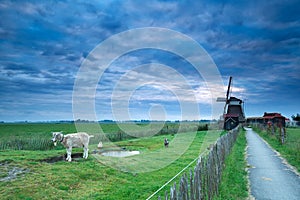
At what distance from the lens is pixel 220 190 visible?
8.19 m

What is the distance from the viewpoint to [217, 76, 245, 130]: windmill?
163ft

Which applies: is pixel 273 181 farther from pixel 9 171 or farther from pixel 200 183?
pixel 9 171

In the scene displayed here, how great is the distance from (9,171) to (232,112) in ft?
169

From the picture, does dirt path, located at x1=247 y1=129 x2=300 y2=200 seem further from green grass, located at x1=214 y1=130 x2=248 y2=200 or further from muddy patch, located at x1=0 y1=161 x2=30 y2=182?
muddy patch, located at x1=0 y1=161 x2=30 y2=182

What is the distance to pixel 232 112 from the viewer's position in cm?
5525

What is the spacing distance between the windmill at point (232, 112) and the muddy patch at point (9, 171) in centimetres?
4464

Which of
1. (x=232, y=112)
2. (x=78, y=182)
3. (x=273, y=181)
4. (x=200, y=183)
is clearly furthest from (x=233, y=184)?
(x=232, y=112)

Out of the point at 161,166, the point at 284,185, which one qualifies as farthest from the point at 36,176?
the point at 284,185

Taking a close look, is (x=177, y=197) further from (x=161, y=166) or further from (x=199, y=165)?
(x=161, y=166)

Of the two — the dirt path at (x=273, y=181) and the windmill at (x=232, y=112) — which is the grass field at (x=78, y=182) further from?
the windmill at (x=232, y=112)

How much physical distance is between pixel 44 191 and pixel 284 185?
8505 mm

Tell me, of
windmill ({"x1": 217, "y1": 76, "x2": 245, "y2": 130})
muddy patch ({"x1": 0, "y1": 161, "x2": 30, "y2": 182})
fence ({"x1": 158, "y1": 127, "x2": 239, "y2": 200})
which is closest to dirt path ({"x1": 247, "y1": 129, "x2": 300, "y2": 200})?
fence ({"x1": 158, "y1": 127, "x2": 239, "y2": 200})

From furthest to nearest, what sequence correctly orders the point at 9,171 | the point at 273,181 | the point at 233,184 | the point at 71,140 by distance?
the point at 71,140 < the point at 9,171 < the point at 273,181 < the point at 233,184

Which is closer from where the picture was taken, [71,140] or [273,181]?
[273,181]
